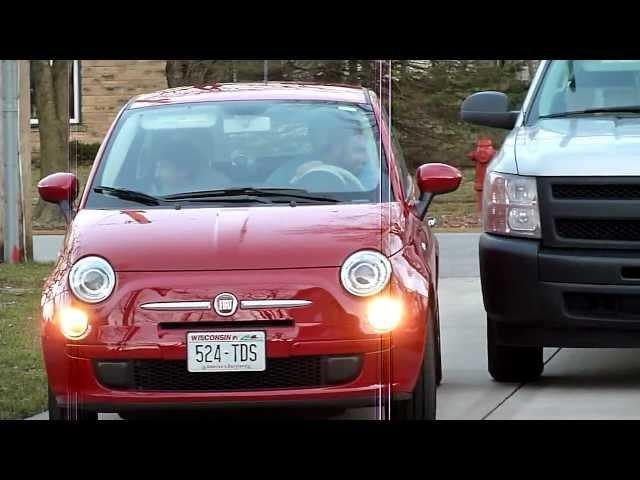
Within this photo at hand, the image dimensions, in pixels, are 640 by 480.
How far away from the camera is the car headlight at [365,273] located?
5.93 m

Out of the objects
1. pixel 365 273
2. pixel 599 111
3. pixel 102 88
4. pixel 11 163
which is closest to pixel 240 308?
pixel 365 273

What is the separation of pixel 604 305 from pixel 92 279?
8.14ft

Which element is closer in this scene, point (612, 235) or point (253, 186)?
point (253, 186)

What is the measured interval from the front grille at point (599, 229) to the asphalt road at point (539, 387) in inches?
31.3

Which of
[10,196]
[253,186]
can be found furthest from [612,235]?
[10,196]

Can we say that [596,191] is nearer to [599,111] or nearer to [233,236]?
[599,111]

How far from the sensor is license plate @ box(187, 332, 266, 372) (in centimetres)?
584

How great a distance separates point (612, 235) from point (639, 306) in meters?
0.37

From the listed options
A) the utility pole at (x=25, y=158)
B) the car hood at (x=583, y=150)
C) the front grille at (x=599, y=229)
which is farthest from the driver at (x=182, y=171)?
the utility pole at (x=25, y=158)

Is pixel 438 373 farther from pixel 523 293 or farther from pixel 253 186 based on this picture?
pixel 253 186

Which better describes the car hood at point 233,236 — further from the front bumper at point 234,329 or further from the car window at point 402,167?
the car window at point 402,167

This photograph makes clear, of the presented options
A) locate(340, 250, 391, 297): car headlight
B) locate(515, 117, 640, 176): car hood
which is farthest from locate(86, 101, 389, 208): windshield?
locate(515, 117, 640, 176): car hood

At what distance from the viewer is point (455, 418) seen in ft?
22.8

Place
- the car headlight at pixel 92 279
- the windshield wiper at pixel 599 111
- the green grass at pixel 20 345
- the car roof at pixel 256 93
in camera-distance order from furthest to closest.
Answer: the windshield wiper at pixel 599 111, the green grass at pixel 20 345, the car roof at pixel 256 93, the car headlight at pixel 92 279
